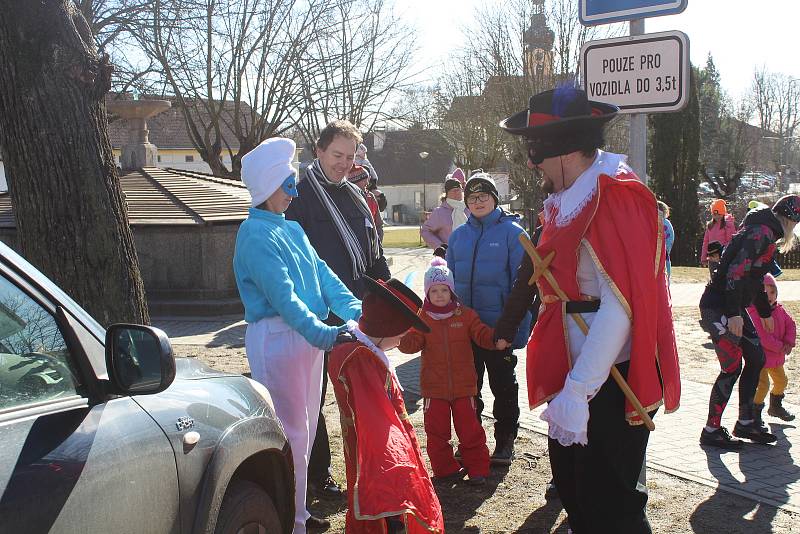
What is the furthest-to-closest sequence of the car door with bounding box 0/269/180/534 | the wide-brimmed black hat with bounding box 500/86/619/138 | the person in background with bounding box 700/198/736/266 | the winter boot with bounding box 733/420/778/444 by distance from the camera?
the person in background with bounding box 700/198/736/266, the winter boot with bounding box 733/420/778/444, the wide-brimmed black hat with bounding box 500/86/619/138, the car door with bounding box 0/269/180/534

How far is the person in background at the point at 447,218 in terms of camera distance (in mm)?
10207

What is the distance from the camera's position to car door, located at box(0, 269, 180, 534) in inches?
82.5

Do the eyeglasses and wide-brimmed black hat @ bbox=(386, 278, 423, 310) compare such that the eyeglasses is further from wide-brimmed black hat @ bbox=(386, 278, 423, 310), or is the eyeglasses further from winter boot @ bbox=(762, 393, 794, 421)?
winter boot @ bbox=(762, 393, 794, 421)

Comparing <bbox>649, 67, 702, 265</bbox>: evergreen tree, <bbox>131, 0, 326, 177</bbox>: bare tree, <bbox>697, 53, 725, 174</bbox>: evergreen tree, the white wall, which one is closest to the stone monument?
<bbox>131, 0, 326, 177</bbox>: bare tree

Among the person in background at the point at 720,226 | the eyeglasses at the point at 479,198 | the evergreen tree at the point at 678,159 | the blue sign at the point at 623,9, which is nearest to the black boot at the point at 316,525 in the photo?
the eyeglasses at the point at 479,198

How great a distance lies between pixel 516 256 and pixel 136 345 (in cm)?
381

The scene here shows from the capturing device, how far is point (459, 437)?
5582 mm

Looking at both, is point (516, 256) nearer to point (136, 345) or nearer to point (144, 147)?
point (136, 345)

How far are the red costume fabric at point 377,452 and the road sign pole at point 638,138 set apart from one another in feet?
5.10

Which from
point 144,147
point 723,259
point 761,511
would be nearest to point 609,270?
point 761,511

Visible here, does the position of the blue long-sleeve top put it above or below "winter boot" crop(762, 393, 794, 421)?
above

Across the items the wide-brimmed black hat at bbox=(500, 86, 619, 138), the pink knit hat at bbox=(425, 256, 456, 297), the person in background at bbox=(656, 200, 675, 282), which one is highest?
the wide-brimmed black hat at bbox=(500, 86, 619, 138)

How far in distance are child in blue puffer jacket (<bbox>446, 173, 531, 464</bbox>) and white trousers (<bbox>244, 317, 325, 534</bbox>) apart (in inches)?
77.7

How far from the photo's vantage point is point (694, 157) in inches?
1270
